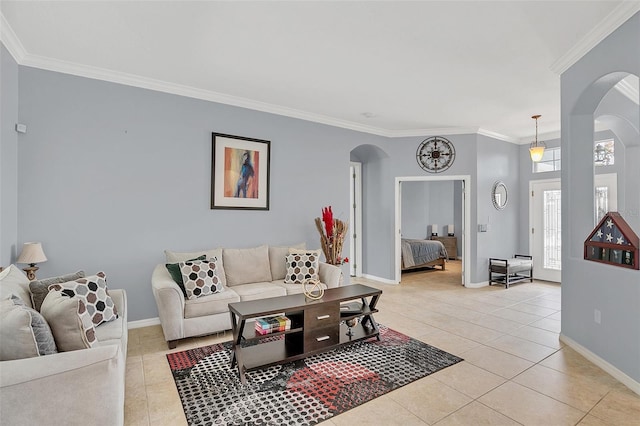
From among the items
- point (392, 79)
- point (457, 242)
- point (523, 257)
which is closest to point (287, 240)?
point (392, 79)

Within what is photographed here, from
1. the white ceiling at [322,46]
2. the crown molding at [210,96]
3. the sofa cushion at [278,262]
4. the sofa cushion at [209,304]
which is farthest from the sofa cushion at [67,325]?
the crown molding at [210,96]

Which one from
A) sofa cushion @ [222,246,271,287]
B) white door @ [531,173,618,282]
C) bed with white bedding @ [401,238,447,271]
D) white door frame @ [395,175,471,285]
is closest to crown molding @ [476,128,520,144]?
white door frame @ [395,175,471,285]

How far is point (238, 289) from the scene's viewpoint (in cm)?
391

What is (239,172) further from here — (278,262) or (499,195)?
(499,195)

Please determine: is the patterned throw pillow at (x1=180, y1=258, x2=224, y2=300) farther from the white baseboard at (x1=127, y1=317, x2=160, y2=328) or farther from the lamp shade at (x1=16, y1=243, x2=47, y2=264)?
the lamp shade at (x1=16, y1=243, x2=47, y2=264)

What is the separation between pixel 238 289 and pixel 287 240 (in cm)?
135

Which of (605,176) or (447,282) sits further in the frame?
(447,282)

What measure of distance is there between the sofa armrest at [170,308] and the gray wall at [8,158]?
1312mm

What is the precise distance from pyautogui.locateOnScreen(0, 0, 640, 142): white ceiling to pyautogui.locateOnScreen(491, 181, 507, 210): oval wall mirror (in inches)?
84.5

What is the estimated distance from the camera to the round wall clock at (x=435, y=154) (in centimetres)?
630

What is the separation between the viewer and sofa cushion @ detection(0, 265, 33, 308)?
2.14 metres

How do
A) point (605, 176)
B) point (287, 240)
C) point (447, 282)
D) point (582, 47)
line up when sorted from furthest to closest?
point (447, 282), point (605, 176), point (287, 240), point (582, 47)

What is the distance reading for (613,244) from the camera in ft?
9.45

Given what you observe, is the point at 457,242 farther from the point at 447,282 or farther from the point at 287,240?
the point at 287,240
